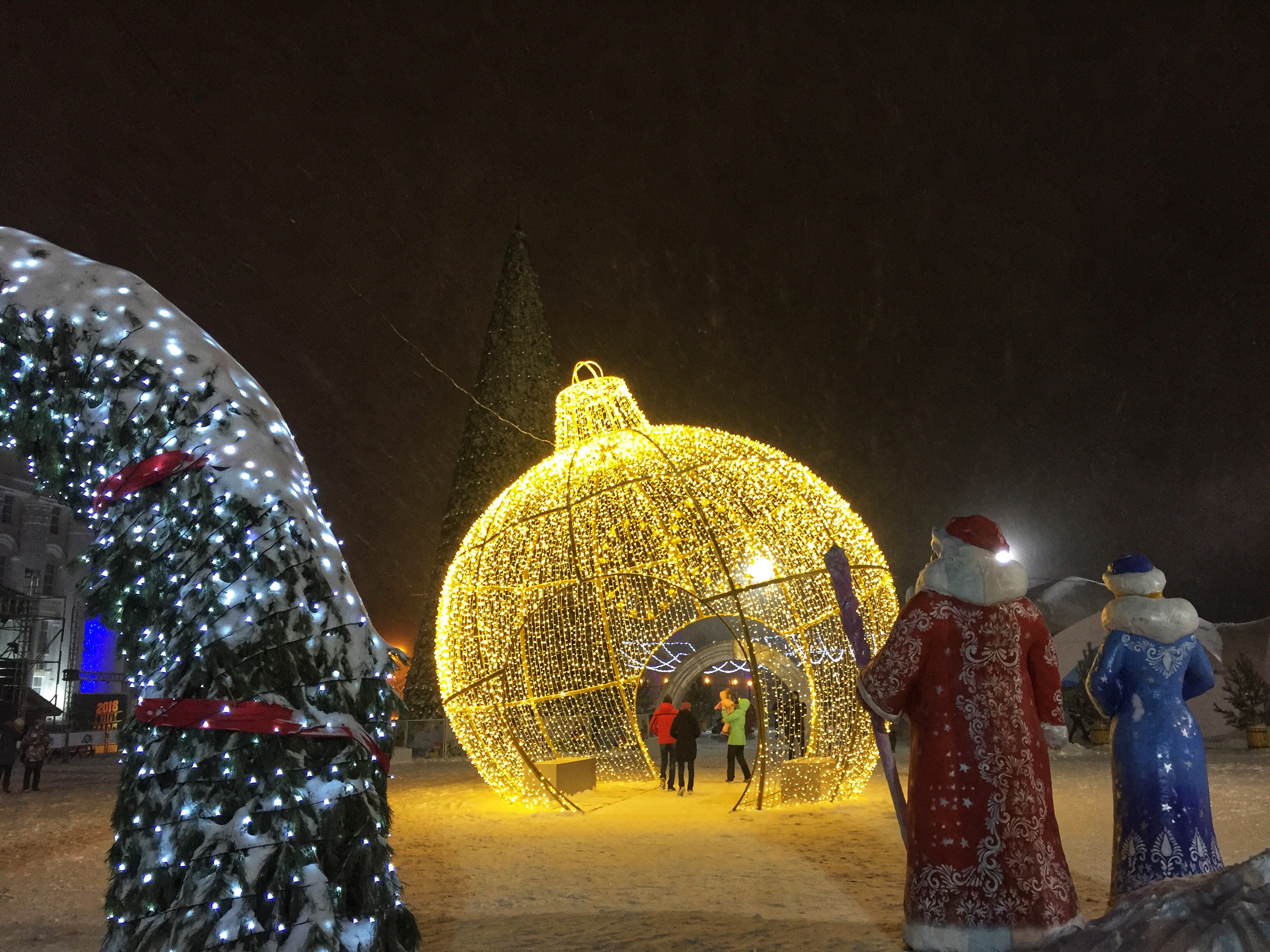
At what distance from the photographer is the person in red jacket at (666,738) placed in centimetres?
1154

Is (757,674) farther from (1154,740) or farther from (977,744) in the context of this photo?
(977,744)

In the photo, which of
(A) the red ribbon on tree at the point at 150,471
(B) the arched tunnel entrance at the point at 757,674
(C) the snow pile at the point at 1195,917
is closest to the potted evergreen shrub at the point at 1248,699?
(B) the arched tunnel entrance at the point at 757,674

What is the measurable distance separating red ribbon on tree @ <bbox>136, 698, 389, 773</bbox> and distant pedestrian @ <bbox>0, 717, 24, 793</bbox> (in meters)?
12.2

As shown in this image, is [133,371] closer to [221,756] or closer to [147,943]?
[221,756]

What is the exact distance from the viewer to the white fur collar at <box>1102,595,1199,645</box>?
4.89m

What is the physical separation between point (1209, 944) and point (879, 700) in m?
1.94

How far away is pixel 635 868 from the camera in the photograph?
666 centimetres

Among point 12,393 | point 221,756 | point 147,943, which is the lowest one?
point 147,943

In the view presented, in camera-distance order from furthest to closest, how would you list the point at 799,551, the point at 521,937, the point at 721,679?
1. the point at 721,679
2. the point at 799,551
3. the point at 521,937

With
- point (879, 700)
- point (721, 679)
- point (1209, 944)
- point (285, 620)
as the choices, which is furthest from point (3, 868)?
point (721, 679)

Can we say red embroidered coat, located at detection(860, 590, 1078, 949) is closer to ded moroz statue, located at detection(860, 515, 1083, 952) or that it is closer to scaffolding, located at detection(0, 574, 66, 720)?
ded moroz statue, located at detection(860, 515, 1083, 952)

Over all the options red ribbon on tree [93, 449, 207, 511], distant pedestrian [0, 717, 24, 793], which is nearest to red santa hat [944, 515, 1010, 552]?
red ribbon on tree [93, 449, 207, 511]

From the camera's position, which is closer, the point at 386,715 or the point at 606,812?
the point at 386,715

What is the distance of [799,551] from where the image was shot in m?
9.41
